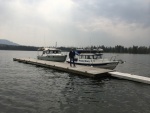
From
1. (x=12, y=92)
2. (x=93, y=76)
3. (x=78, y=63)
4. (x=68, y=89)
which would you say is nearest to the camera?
(x=12, y=92)

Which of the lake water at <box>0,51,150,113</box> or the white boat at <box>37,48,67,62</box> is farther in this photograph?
the white boat at <box>37,48,67,62</box>

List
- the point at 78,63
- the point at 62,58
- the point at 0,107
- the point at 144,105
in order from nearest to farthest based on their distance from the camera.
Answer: the point at 0,107 < the point at 144,105 < the point at 78,63 < the point at 62,58

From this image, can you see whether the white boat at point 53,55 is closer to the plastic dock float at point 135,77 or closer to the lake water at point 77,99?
the plastic dock float at point 135,77

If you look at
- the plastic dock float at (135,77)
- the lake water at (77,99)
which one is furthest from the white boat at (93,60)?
the lake water at (77,99)

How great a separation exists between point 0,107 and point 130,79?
12992mm

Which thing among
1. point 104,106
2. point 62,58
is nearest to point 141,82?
point 104,106

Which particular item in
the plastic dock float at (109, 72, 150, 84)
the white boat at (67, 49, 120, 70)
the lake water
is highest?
the white boat at (67, 49, 120, 70)

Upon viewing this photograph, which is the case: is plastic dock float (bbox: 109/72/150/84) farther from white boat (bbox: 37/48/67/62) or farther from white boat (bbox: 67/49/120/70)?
white boat (bbox: 37/48/67/62)

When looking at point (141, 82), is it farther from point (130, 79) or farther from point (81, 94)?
point (81, 94)

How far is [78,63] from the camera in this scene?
31156 millimetres

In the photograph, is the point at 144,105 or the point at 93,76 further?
the point at 93,76

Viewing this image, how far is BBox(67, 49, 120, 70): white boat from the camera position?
29.3m

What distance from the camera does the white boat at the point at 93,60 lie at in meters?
29.3

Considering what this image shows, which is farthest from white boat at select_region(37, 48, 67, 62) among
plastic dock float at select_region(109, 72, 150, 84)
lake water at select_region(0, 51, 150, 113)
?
lake water at select_region(0, 51, 150, 113)
